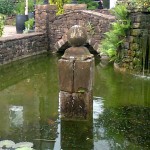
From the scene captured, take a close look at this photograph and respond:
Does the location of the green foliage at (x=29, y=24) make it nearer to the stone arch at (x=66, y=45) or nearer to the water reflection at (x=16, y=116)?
the stone arch at (x=66, y=45)

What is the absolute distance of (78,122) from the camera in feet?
21.0

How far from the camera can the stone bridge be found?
14.5 metres

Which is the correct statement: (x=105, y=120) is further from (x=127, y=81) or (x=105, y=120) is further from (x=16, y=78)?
(x=16, y=78)

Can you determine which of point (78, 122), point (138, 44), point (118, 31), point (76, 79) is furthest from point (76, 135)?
point (118, 31)

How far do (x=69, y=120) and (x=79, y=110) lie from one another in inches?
8.9

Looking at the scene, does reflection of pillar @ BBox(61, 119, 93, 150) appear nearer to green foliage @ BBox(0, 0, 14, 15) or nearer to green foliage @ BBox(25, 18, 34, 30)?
green foliage @ BBox(25, 18, 34, 30)

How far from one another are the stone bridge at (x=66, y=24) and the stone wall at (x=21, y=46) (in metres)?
0.42

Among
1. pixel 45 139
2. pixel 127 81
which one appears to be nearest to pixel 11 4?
pixel 127 81

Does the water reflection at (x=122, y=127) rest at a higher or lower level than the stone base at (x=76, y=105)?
lower

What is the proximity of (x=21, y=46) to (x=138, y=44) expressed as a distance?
14.8 feet

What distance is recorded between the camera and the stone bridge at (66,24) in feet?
47.5

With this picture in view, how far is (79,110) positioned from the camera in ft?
21.3

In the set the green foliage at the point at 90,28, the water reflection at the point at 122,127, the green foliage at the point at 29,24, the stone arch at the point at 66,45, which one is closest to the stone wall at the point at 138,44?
the green foliage at the point at 90,28

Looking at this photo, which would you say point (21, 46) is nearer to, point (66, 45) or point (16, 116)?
point (66, 45)
